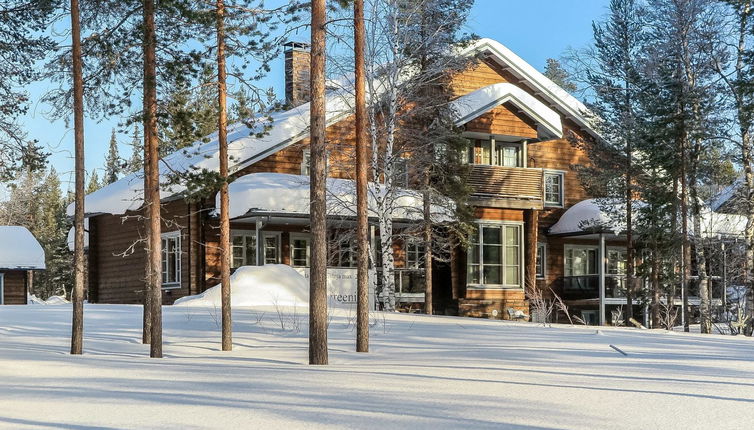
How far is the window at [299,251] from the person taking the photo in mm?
29938

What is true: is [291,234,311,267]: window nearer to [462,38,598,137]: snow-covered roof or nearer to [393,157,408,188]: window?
[393,157,408,188]: window

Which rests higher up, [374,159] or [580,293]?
[374,159]

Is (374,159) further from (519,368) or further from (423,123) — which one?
(519,368)

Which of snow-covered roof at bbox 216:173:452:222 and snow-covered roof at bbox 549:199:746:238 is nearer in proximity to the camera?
snow-covered roof at bbox 216:173:452:222

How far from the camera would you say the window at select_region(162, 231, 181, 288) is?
30.0m

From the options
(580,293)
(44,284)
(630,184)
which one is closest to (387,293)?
(630,184)

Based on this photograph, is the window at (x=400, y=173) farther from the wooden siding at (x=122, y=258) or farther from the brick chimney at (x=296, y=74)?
the wooden siding at (x=122, y=258)

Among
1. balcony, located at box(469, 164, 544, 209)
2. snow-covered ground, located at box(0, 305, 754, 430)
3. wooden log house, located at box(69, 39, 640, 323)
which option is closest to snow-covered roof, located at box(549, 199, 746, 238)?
wooden log house, located at box(69, 39, 640, 323)

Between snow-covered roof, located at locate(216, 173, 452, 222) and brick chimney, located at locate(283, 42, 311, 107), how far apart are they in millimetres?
5264

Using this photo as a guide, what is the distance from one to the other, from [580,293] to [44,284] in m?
46.1

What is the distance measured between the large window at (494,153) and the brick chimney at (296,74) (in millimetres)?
5871

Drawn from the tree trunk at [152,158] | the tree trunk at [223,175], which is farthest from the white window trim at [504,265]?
the tree trunk at [152,158]

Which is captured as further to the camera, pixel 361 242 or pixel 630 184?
pixel 630 184

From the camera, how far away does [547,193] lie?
3588 centimetres
